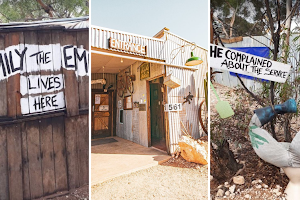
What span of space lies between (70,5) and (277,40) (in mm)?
2463

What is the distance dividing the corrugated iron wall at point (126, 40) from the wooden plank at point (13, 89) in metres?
1.26

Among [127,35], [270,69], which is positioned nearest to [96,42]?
[127,35]

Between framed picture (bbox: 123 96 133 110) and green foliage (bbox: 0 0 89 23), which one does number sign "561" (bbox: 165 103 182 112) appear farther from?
green foliage (bbox: 0 0 89 23)

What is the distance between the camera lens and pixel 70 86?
2.05 metres

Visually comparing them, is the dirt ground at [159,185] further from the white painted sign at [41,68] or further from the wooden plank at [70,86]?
the white painted sign at [41,68]

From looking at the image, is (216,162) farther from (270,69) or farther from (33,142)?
(33,142)

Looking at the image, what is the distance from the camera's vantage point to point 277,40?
2.17 m

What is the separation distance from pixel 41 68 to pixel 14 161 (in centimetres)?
102

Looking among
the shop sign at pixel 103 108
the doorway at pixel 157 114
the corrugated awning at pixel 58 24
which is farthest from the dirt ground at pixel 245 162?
the shop sign at pixel 103 108

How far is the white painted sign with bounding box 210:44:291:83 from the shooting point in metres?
1.90

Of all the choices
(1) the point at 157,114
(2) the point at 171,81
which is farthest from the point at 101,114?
(2) the point at 171,81

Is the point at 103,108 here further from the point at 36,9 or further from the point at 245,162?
the point at 245,162

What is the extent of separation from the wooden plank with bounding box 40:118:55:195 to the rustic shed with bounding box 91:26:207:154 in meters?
1.53

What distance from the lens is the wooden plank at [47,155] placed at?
1.97m
